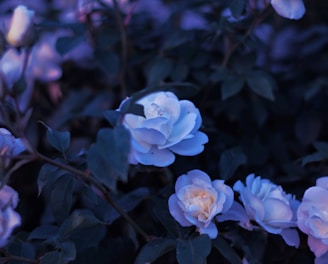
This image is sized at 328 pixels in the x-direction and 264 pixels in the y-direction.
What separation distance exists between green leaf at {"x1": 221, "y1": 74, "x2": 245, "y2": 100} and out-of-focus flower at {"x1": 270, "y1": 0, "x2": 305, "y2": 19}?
229 mm

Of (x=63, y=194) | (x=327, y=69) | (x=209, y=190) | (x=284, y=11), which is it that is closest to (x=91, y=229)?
(x=63, y=194)

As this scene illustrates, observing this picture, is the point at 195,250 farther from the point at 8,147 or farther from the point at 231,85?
the point at 231,85

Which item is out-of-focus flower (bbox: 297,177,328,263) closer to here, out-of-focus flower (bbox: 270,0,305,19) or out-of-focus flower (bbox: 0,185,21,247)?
out-of-focus flower (bbox: 270,0,305,19)

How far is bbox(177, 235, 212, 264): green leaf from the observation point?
2.94 ft

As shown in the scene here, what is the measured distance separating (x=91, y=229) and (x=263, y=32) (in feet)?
3.36

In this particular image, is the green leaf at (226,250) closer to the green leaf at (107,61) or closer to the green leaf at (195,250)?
the green leaf at (195,250)

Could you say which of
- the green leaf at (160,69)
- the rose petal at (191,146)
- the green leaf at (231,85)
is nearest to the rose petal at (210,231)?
the rose petal at (191,146)

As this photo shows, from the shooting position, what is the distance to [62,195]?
3.17ft

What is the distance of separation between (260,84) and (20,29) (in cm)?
52

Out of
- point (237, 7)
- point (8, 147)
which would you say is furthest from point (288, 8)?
point (8, 147)

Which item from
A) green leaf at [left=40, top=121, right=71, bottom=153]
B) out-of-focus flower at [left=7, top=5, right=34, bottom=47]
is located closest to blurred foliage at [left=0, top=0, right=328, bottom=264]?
green leaf at [left=40, top=121, right=71, bottom=153]

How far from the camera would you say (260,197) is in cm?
98

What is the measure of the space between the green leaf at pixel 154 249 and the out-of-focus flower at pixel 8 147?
24cm

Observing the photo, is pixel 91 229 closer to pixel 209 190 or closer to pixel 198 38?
pixel 209 190
